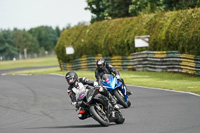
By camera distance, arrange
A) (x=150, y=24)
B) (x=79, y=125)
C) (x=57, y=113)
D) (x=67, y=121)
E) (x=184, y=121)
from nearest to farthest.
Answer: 1. (x=184, y=121)
2. (x=79, y=125)
3. (x=67, y=121)
4. (x=57, y=113)
5. (x=150, y=24)

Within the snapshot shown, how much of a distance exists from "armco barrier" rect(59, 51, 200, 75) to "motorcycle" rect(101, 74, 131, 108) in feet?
36.4

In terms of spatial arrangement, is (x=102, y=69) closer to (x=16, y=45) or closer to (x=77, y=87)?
(x=77, y=87)

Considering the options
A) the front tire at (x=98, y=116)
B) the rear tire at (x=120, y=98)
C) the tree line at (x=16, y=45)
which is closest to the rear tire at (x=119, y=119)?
the front tire at (x=98, y=116)

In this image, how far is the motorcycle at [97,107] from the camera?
375 inches

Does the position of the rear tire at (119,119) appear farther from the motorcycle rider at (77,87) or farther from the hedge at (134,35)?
the hedge at (134,35)

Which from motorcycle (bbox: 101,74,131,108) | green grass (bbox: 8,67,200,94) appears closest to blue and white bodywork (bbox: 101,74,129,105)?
motorcycle (bbox: 101,74,131,108)

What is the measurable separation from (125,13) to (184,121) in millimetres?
39823

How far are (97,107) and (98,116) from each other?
21 cm

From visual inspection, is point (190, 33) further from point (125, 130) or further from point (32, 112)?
point (125, 130)

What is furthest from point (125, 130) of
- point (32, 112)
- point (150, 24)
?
point (150, 24)

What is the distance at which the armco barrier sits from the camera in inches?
948

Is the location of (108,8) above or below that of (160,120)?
above

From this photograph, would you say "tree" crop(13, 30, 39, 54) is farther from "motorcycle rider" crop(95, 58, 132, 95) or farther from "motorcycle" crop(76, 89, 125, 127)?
"motorcycle" crop(76, 89, 125, 127)

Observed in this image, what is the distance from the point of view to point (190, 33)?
24141 millimetres
